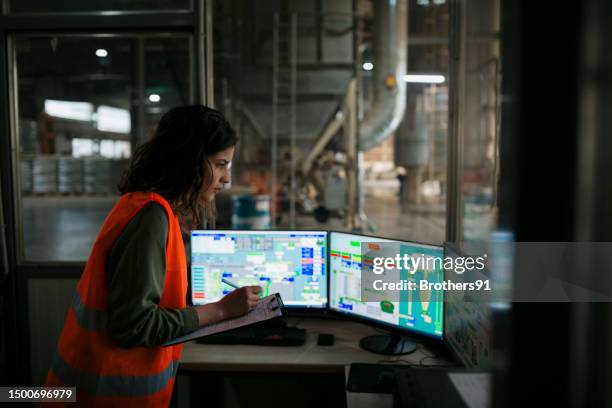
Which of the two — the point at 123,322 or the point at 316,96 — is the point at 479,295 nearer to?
the point at 123,322

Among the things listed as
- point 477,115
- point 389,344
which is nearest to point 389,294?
point 389,344

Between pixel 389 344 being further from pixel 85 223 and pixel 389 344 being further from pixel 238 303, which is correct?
pixel 85 223

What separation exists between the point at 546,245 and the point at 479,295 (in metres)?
1.11

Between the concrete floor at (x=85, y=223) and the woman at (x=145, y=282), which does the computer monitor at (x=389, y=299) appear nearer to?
the woman at (x=145, y=282)

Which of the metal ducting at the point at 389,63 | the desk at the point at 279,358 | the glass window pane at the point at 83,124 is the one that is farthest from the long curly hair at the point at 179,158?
the glass window pane at the point at 83,124

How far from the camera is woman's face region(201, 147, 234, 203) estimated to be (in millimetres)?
1160

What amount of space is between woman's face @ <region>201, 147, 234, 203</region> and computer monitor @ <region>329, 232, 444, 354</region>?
67 centimetres

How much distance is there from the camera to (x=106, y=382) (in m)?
1.03

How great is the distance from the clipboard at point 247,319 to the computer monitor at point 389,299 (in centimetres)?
54

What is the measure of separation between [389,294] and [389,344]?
0.21 meters

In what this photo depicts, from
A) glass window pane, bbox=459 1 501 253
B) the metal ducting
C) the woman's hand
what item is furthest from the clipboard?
the metal ducting

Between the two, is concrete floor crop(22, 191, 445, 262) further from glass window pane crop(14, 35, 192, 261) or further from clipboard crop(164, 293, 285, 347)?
clipboard crop(164, 293, 285, 347)

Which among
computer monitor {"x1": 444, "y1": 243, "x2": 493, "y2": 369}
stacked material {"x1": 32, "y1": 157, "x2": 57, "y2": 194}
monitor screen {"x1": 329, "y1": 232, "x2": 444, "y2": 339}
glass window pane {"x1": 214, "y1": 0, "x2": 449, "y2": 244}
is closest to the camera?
computer monitor {"x1": 444, "y1": 243, "x2": 493, "y2": 369}

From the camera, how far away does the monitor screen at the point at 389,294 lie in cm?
156
